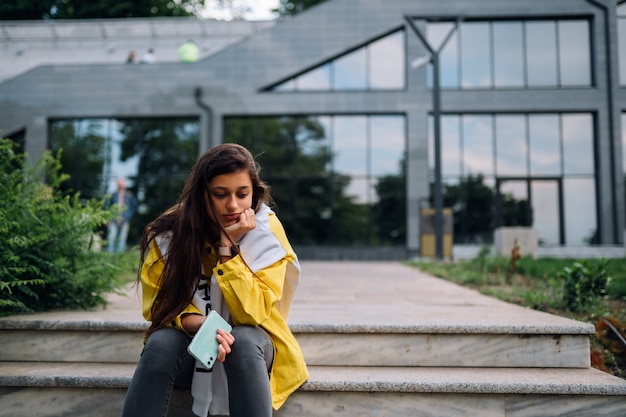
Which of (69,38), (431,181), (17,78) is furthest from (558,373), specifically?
(69,38)

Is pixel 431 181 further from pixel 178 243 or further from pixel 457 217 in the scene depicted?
pixel 178 243

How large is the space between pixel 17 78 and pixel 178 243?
18.7 metres

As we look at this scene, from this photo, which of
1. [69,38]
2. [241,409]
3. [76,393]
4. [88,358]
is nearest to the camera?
[241,409]

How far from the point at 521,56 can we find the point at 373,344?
17.3 metres

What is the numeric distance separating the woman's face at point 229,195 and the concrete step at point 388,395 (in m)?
0.95

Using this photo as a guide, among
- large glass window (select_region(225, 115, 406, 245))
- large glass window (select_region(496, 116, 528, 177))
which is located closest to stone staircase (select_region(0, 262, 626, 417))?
large glass window (select_region(225, 115, 406, 245))

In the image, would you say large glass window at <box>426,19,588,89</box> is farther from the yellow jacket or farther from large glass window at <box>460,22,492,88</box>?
the yellow jacket

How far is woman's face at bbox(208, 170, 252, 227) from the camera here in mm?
2246

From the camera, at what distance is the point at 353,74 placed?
16891 mm

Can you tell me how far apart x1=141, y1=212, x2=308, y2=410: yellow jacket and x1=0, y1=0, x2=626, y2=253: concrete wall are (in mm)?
14526

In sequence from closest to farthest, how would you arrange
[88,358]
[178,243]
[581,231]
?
[178,243], [88,358], [581,231]

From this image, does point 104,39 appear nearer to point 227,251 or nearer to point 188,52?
point 188,52

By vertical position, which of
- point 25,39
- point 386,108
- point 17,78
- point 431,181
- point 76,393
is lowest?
point 76,393

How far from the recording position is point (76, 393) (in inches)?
99.3
